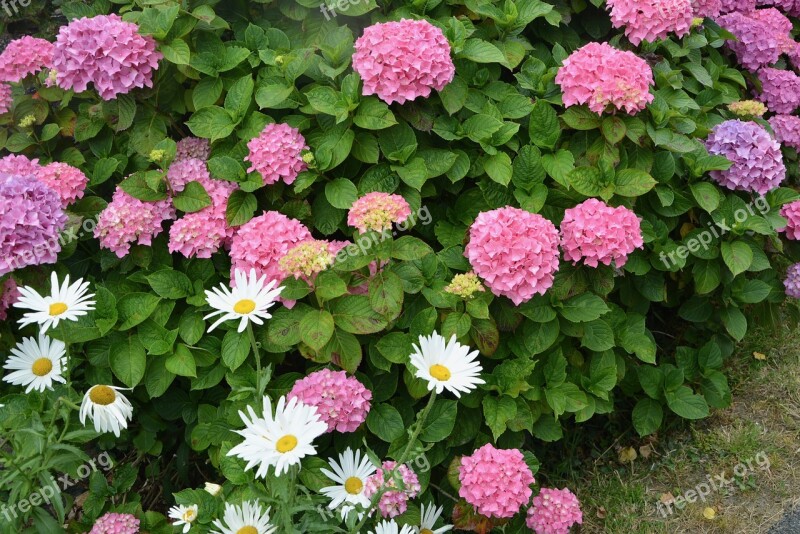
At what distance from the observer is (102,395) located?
2010 mm

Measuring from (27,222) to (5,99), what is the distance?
863 mm

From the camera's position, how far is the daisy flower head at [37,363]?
2.25 meters

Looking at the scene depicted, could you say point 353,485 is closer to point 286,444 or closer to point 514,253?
point 286,444

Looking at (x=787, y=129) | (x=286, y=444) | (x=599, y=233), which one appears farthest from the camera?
(x=787, y=129)

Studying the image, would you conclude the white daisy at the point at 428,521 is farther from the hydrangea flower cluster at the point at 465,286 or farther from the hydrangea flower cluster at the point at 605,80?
the hydrangea flower cluster at the point at 605,80

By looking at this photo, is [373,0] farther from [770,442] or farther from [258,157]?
[770,442]

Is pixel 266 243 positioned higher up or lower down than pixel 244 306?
lower down

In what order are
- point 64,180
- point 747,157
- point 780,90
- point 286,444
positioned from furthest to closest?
point 780,90 < point 747,157 < point 64,180 < point 286,444

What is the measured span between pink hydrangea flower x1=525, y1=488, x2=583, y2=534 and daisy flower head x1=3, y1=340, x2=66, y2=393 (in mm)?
1603

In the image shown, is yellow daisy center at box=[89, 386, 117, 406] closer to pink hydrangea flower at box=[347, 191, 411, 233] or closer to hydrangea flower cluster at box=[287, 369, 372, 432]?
hydrangea flower cluster at box=[287, 369, 372, 432]

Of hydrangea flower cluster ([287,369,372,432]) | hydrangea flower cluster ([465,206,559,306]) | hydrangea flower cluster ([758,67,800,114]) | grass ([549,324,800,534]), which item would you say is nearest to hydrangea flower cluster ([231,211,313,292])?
hydrangea flower cluster ([287,369,372,432])

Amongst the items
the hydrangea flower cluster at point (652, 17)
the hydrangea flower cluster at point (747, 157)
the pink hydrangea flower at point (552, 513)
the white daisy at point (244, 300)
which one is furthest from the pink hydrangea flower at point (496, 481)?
the hydrangea flower cluster at point (652, 17)

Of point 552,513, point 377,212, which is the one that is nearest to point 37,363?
point 377,212

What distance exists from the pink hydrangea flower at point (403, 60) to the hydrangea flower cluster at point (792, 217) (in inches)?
63.2
